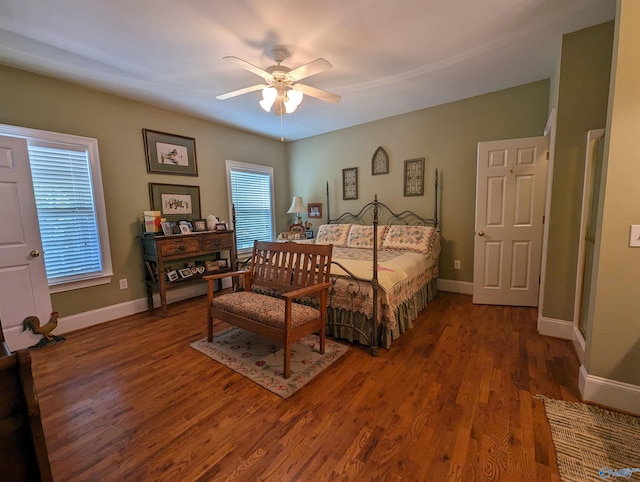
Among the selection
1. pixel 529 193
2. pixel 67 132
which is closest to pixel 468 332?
pixel 529 193

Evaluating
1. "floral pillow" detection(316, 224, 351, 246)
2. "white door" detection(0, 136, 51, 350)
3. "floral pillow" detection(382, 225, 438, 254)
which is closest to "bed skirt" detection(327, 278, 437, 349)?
"floral pillow" detection(382, 225, 438, 254)

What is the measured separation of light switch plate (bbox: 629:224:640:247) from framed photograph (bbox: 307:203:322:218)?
413 centimetres

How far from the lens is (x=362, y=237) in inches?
164

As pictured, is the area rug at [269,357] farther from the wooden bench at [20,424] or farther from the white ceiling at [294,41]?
the white ceiling at [294,41]

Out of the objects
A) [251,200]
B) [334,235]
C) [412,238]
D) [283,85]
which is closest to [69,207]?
[251,200]

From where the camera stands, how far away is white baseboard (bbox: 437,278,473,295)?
12.7 feet

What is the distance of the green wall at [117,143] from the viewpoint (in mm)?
2723

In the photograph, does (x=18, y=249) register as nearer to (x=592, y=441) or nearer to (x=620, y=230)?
(x=592, y=441)

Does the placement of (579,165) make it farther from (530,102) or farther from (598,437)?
(598,437)

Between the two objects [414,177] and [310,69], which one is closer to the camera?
[310,69]

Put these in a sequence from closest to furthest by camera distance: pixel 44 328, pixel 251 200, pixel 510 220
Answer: pixel 44 328 < pixel 510 220 < pixel 251 200

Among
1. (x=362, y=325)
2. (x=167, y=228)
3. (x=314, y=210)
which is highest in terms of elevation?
(x=314, y=210)

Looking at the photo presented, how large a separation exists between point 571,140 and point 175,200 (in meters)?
4.55

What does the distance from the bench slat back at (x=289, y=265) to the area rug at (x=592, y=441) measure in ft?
5.69
